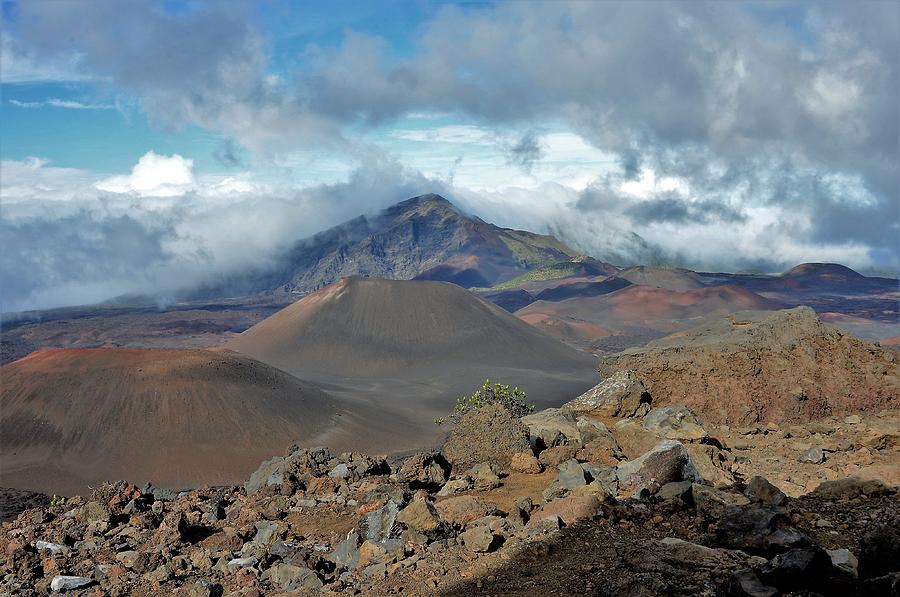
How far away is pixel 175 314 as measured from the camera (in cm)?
17538

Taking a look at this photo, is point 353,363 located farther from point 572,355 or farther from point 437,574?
point 437,574

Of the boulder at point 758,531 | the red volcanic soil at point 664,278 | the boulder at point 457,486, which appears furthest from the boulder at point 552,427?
the red volcanic soil at point 664,278

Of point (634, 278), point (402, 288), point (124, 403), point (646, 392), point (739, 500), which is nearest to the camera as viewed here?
point (739, 500)

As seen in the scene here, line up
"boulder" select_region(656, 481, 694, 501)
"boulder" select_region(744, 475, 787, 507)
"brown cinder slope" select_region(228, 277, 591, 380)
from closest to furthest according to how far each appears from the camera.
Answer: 1. "boulder" select_region(744, 475, 787, 507)
2. "boulder" select_region(656, 481, 694, 501)
3. "brown cinder slope" select_region(228, 277, 591, 380)

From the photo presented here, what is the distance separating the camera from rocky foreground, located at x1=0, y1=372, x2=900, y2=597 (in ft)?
20.1

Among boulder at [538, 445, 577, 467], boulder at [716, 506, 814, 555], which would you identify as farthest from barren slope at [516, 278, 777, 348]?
boulder at [716, 506, 814, 555]

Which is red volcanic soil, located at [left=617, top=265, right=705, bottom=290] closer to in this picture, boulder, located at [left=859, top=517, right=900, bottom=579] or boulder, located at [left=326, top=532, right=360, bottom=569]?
boulder, located at [left=326, top=532, right=360, bottom=569]

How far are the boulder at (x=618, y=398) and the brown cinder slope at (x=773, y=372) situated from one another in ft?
1.71

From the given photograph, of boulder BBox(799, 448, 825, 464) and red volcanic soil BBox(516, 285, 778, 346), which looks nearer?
boulder BBox(799, 448, 825, 464)

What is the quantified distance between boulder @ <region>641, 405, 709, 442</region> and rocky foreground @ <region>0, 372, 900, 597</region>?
5cm

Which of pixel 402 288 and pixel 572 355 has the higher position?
pixel 402 288

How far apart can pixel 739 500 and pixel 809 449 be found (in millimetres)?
4450

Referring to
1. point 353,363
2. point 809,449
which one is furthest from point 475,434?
point 353,363

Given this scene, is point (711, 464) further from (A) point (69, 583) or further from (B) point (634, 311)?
(B) point (634, 311)
